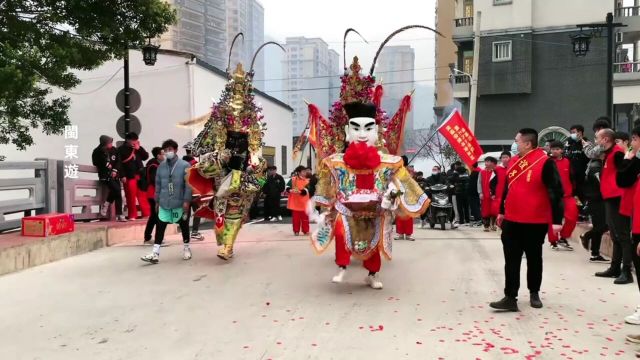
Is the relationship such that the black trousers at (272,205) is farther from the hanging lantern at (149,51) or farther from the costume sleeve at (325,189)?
the costume sleeve at (325,189)

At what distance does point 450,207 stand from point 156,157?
610cm

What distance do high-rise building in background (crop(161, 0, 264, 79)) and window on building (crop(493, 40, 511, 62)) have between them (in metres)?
10.8

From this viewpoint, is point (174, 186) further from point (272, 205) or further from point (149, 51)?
point (272, 205)

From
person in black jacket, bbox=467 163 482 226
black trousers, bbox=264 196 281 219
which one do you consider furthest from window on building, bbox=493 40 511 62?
black trousers, bbox=264 196 281 219

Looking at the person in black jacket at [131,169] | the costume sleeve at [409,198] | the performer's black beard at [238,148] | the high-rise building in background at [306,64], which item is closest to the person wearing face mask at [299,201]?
the performer's black beard at [238,148]

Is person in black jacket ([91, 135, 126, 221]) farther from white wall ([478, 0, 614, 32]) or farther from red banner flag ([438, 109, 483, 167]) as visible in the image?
white wall ([478, 0, 614, 32])

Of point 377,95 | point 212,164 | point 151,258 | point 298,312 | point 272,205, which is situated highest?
point 377,95

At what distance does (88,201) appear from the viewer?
32.2ft

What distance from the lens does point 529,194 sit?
4746 millimetres

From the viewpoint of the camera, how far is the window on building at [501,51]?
24.9 meters

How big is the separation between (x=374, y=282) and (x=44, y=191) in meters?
5.83

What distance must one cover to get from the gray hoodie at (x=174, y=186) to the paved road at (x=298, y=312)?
2.76 ft

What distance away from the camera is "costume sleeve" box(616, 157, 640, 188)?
4.44m

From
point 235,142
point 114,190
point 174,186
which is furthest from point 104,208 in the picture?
point 235,142
